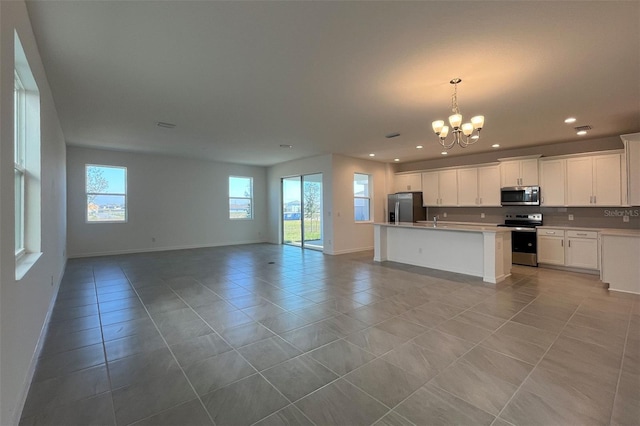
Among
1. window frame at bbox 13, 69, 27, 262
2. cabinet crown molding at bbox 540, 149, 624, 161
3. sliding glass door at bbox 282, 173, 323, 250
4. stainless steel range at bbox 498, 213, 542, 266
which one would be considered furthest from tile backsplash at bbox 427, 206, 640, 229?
window frame at bbox 13, 69, 27, 262

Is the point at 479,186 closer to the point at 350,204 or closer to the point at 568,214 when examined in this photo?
the point at 568,214

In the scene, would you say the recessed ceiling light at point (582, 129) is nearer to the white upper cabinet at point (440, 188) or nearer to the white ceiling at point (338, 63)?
the white ceiling at point (338, 63)

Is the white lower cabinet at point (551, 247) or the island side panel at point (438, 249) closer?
the island side panel at point (438, 249)

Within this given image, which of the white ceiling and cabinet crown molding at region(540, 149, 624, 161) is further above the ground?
the white ceiling

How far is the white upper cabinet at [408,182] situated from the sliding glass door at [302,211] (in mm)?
2629

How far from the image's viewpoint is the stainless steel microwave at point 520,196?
20.4 ft

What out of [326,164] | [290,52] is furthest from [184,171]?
[290,52]

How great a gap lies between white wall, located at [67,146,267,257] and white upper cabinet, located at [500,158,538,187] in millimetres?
7216

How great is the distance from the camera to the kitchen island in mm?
4816

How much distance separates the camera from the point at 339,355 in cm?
243

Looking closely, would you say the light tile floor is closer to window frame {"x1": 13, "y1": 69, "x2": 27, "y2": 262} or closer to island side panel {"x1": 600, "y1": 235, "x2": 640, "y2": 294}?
island side panel {"x1": 600, "y1": 235, "x2": 640, "y2": 294}

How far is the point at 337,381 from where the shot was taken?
2.06 meters

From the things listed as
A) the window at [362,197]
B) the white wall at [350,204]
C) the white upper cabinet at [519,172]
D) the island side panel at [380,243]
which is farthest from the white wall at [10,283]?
the white upper cabinet at [519,172]

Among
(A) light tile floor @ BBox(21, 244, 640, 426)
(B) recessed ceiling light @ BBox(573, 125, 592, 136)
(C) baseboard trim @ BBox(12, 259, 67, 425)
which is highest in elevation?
(B) recessed ceiling light @ BBox(573, 125, 592, 136)
